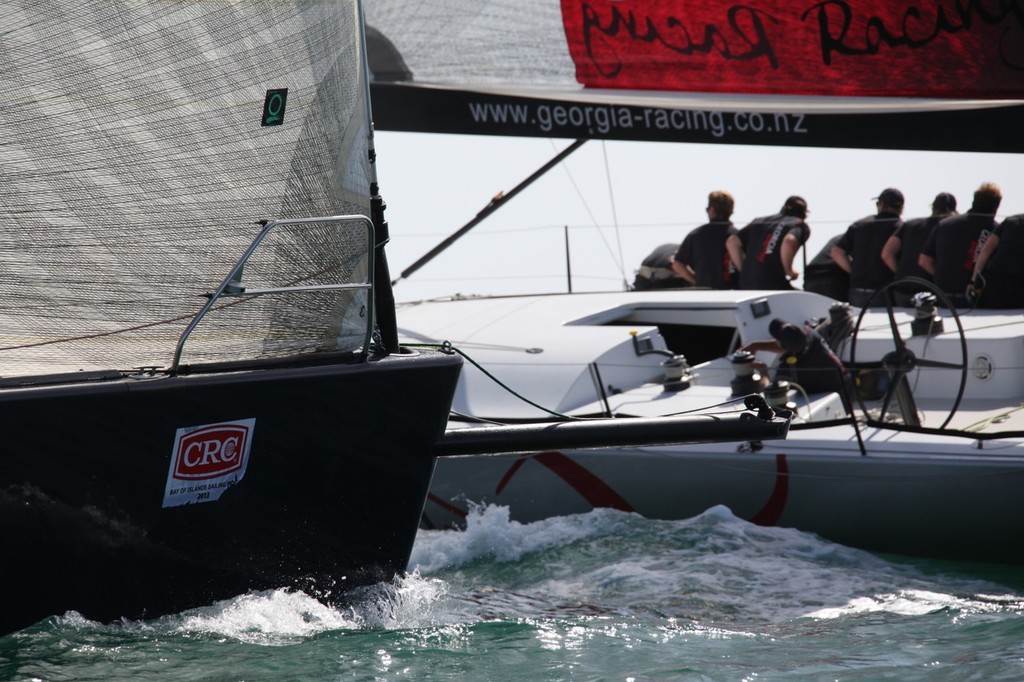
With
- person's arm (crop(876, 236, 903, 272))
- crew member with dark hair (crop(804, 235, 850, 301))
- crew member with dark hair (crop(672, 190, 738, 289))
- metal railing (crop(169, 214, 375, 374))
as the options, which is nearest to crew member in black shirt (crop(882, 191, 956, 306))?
person's arm (crop(876, 236, 903, 272))

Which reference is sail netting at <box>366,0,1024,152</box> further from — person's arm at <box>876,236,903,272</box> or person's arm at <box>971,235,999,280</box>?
person's arm at <box>876,236,903,272</box>

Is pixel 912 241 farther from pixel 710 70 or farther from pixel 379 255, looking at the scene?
pixel 379 255

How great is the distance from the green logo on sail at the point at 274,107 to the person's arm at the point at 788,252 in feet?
13.2

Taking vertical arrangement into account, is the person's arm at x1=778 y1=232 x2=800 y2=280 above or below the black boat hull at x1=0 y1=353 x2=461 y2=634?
above

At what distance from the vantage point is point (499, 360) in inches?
241

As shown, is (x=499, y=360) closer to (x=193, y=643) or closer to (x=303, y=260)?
(x=303, y=260)

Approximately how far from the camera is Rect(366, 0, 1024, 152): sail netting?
613 cm

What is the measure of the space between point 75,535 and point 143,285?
28.2 inches

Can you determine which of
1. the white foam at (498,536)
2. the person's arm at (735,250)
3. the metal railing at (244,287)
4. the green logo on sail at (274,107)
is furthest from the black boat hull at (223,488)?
the person's arm at (735,250)

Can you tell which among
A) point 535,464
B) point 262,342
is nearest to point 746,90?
point 535,464

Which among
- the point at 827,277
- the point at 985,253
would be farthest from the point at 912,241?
the point at 827,277

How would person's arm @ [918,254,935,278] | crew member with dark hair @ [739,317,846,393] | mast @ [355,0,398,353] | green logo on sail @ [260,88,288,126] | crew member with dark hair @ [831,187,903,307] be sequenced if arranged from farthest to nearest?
1. crew member with dark hair @ [831,187,903,307]
2. person's arm @ [918,254,935,278]
3. crew member with dark hair @ [739,317,846,393]
4. mast @ [355,0,398,353]
5. green logo on sail @ [260,88,288,126]

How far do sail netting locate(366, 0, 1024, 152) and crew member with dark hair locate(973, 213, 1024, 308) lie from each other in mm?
504

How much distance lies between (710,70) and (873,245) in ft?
4.54
